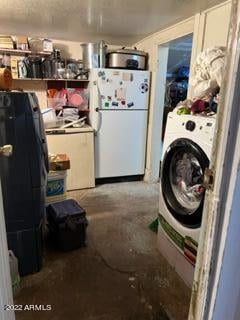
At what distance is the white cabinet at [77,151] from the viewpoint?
10.0 ft

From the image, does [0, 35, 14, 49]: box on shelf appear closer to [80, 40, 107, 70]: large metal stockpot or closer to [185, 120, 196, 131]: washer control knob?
[80, 40, 107, 70]: large metal stockpot

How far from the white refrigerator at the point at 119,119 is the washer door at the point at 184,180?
1.55 m

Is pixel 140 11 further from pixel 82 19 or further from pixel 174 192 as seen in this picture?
pixel 174 192

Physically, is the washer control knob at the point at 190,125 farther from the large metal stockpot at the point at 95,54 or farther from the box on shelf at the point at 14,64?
the box on shelf at the point at 14,64

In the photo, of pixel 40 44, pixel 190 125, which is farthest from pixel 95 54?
pixel 190 125

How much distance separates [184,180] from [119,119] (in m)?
1.74

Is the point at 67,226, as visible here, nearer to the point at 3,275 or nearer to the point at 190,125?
the point at 3,275

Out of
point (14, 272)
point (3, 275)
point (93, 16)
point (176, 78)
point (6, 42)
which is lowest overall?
point (14, 272)

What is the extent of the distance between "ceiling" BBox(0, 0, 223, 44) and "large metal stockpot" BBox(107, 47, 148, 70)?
0.24m

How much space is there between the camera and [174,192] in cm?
185

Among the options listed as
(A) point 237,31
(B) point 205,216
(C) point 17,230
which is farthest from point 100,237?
(A) point 237,31

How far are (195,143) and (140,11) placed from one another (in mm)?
1493

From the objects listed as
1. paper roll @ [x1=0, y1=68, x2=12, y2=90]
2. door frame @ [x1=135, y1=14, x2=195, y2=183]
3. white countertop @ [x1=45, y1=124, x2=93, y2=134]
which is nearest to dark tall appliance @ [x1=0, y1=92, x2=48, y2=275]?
paper roll @ [x1=0, y1=68, x2=12, y2=90]

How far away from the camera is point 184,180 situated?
178 centimetres
